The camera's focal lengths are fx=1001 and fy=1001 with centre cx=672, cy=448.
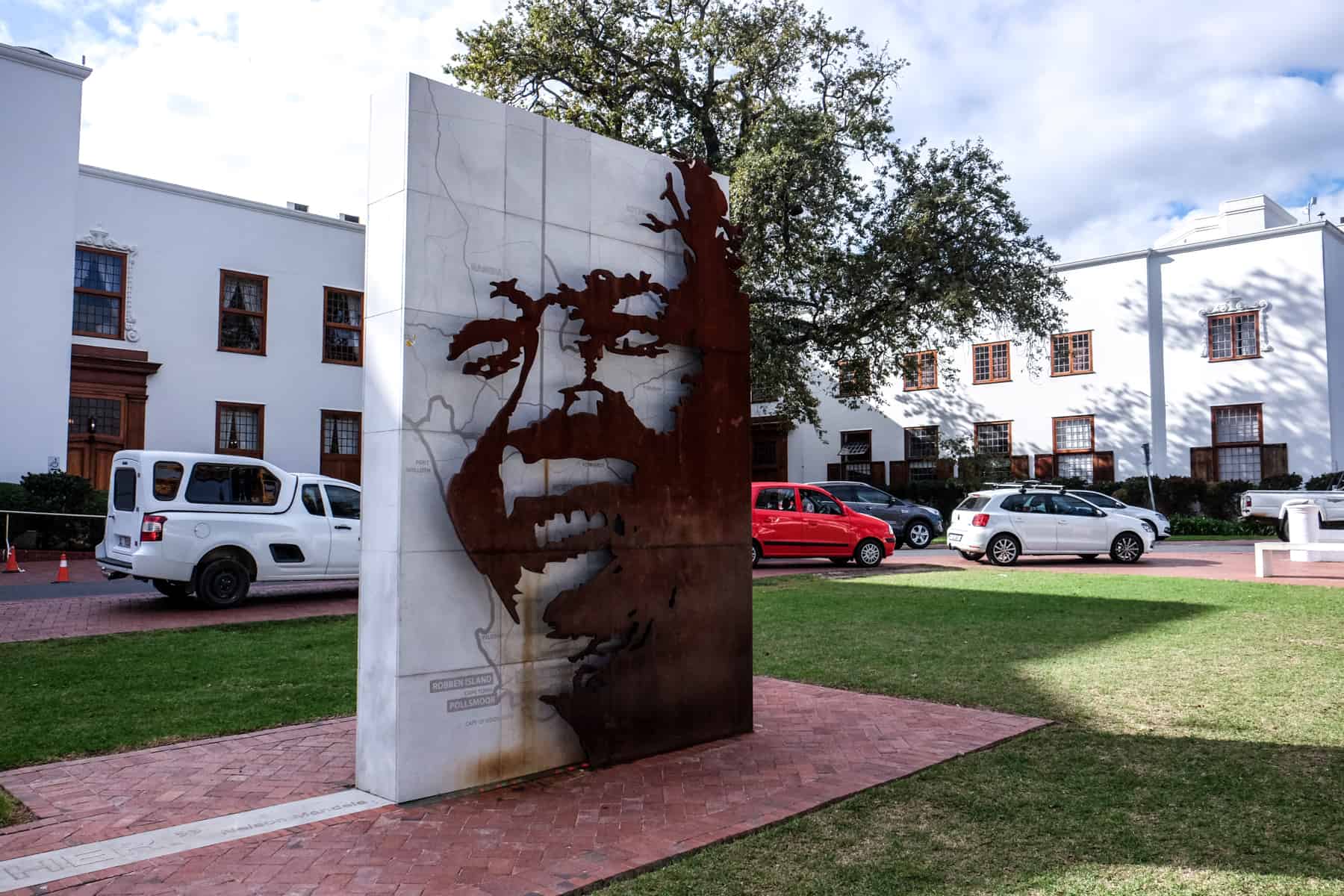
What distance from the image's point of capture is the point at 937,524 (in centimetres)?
2494

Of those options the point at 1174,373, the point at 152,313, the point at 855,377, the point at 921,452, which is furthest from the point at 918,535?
the point at 152,313

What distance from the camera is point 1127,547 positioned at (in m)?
19.3

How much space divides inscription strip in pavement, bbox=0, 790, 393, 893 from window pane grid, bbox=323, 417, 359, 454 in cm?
2267

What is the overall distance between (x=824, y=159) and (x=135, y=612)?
14.9m

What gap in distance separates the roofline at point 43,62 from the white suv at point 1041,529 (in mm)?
20374

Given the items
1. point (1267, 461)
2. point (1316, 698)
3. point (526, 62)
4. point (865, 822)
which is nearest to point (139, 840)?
point (865, 822)

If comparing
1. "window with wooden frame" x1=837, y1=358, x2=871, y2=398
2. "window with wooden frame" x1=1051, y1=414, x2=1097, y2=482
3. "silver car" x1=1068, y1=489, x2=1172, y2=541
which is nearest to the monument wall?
"window with wooden frame" x1=837, y1=358, x2=871, y2=398

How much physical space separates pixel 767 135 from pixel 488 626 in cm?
1710

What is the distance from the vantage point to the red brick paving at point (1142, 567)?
50.9 ft

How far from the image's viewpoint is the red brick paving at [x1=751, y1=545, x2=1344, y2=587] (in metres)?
15.5

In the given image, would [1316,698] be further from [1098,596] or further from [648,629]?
[1098,596]

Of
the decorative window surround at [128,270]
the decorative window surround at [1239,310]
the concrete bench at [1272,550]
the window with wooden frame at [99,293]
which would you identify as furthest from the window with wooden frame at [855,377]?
the window with wooden frame at [99,293]

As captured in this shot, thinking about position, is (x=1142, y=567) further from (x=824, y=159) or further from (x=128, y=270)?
(x=128, y=270)

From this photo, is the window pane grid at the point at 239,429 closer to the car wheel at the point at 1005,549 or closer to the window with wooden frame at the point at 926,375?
the car wheel at the point at 1005,549
